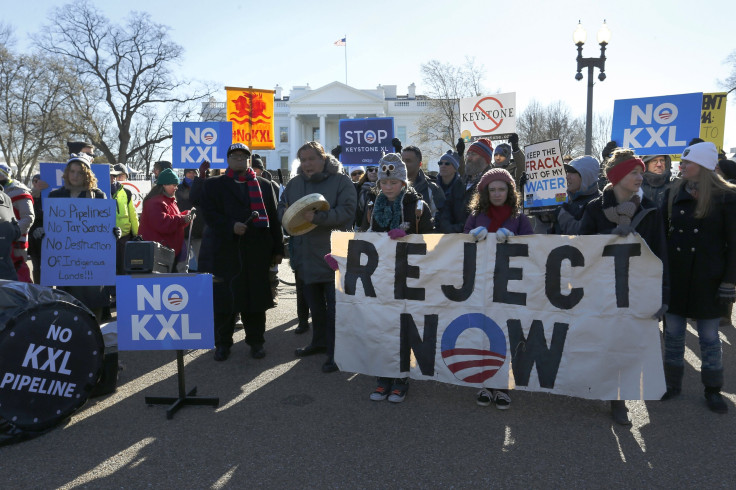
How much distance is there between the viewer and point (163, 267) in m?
5.57

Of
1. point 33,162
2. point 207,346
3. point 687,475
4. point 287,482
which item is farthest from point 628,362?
point 33,162

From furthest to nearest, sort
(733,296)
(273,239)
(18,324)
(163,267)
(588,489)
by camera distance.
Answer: (273,239) → (163,267) → (733,296) → (18,324) → (588,489)

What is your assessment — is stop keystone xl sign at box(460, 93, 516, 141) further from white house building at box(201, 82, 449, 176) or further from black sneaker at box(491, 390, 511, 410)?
white house building at box(201, 82, 449, 176)

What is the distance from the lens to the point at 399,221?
4734mm

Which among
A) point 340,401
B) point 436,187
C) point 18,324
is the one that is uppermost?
point 436,187

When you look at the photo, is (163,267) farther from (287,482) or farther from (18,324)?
(287,482)

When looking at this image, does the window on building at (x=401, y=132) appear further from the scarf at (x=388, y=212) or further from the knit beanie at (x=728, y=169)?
the scarf at (x=388, y=212)

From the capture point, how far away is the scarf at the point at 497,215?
4477 millimetres

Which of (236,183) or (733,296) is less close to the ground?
(236,183)

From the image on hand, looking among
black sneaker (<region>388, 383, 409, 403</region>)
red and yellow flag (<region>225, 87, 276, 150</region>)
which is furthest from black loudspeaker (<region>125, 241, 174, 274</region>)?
red and yellow flag (<region>225, 87, 276, 150</region>)

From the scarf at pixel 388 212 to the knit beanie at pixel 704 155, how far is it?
229cm

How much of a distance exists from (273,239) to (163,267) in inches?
46.5

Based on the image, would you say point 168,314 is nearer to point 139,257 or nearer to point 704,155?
point 139,257

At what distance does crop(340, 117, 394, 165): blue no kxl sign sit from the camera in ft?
33.6
